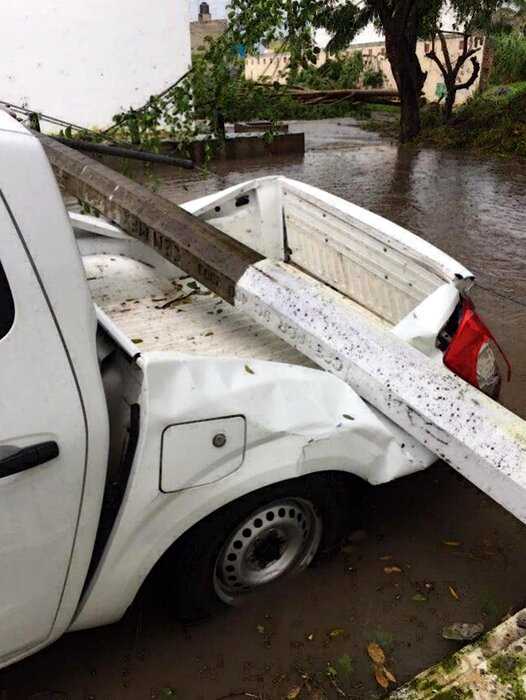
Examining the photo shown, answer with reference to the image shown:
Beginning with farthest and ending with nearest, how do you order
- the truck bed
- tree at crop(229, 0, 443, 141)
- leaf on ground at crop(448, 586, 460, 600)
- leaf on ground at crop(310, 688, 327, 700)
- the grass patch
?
the grass patch < tree at crop(229, 0, 443, 141) < the truck bed < leaf on ground at crop(448, 586, 460, 600) < leaf on ground at crop(310, 688, 327, 700)

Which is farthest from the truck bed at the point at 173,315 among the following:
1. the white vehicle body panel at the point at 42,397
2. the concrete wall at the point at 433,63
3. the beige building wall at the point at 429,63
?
the concrete wall at the point at 433,63

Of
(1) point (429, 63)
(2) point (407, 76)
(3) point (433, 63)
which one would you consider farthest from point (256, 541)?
(1) point (429, 63)

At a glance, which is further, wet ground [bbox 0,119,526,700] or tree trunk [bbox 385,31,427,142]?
tree trunk [bbox 385,31,427,142]

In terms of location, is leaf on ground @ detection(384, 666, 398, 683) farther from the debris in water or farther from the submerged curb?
the submerged curb

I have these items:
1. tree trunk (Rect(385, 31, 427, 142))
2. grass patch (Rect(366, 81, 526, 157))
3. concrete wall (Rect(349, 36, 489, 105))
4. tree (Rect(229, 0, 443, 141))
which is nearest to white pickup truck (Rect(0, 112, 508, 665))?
tree (Rect(229, 0, 443, 141))

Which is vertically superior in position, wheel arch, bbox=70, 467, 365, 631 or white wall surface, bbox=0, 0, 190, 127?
white wall surface, bbox=0, 0, 190, 127

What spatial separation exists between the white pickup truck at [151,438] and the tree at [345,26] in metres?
2.51

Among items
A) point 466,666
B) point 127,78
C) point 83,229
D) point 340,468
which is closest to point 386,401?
point 340,468

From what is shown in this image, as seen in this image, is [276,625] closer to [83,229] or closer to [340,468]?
[340,468]

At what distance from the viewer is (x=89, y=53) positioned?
44.4 ft

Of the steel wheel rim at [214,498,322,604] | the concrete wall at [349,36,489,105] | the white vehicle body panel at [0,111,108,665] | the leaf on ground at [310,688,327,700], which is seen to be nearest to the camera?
the white vehicle body panel at [0,111,108,665]

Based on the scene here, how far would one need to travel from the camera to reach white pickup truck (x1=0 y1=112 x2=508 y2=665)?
5.36ft

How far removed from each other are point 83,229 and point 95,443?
1.89 metres

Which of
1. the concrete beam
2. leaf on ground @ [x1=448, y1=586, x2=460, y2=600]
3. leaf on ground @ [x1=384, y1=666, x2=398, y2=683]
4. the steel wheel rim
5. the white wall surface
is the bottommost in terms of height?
leaf on ground @ [x1=448, y1=586, x2=460, y2=600]
